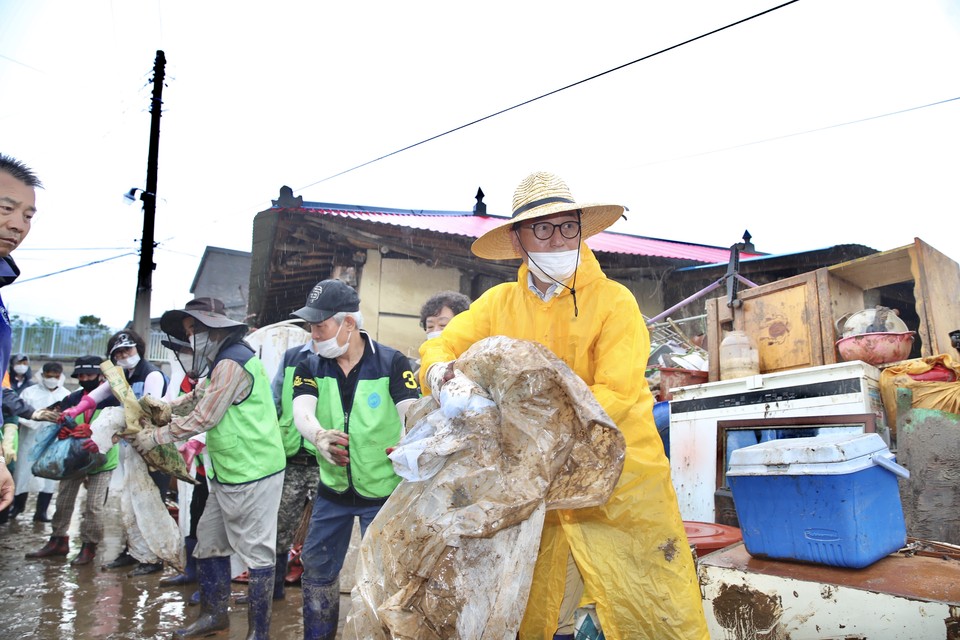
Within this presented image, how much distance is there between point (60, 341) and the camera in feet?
79.6

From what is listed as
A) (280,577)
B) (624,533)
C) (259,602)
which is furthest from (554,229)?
(280,577)

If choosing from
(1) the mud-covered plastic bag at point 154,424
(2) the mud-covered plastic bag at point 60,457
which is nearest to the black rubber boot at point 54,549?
(2) the mud-covered plastic bag at point 60,457

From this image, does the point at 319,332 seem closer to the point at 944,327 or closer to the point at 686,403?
the point at 686,403

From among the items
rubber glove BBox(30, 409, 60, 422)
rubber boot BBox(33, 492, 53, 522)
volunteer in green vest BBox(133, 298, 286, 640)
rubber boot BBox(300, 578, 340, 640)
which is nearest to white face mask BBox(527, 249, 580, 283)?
rubber boot BBox(300, 578, 340, 640)

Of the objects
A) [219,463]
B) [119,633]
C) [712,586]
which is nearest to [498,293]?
[712,586]

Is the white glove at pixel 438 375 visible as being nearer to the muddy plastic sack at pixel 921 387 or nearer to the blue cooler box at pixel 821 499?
the blue cooler box at pixel 821 499

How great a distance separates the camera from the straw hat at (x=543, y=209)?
2.22 m

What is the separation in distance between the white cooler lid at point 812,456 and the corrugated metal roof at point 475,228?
424cm

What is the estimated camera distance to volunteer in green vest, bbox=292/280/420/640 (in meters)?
3.01

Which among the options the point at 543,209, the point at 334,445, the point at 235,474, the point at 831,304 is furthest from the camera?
the point at 831,304

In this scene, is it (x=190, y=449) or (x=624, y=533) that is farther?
(x=190, y=449)

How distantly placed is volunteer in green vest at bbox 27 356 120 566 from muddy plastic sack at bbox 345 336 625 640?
5.12 meters

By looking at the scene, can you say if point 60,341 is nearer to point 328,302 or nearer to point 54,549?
point 54,549

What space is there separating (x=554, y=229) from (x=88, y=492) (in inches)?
235
